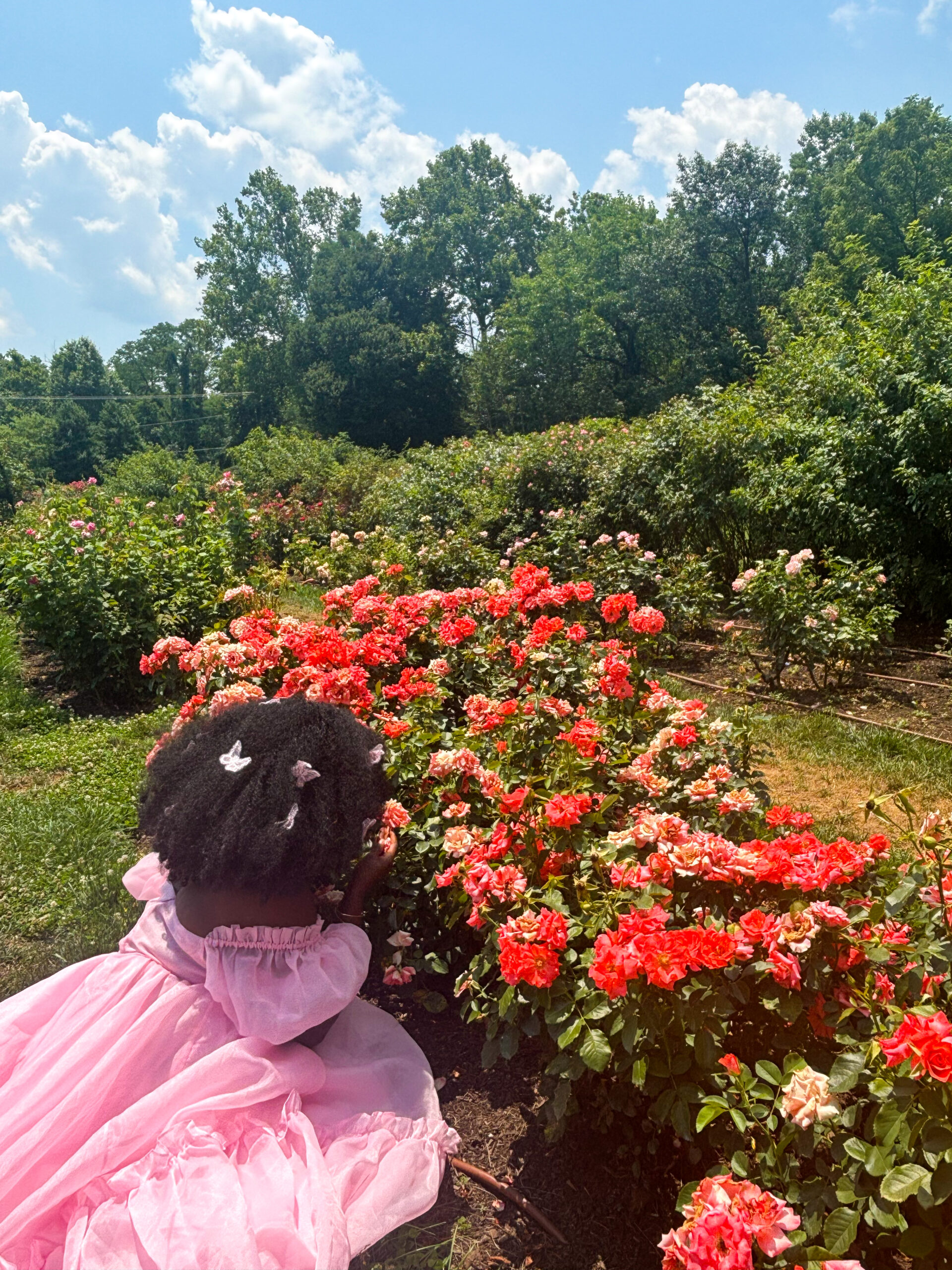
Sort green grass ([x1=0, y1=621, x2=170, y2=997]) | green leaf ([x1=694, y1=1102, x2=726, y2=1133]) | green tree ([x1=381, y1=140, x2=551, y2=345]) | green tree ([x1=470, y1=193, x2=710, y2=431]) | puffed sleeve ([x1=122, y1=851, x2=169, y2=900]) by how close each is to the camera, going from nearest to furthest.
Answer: green leaf ([x1=694, y1=1102, x2=726, y2=1133])
puffed sleeve ([x1=122, y1=851, x2=169, y2=900])
green grass ([x1=0, y1=621, x2=170, y2=997])
green tree ([x1=470, y1=193, x2=710, y2=431])
green tree ([x1=381, y1=140, x2=551, y2=345])

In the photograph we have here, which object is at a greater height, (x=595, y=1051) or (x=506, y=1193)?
(x=595, y=1051)

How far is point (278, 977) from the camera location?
5.88 feet

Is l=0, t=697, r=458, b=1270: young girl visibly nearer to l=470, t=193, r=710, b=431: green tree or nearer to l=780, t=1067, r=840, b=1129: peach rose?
l=780, t=1067, r=840, b=1129: peach rose

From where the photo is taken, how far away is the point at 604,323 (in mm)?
28953

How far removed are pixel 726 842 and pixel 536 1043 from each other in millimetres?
899

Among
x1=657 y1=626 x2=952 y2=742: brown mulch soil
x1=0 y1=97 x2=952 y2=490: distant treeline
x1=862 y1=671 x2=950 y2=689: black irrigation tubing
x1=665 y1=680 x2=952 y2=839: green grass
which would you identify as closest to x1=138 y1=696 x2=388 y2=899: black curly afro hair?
x1=665 y1=680 x2=952 y2=839: green grass

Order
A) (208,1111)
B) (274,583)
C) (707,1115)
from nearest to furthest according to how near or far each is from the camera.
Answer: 1. (707,1115)
2. (208,1111)
3. (274,583)

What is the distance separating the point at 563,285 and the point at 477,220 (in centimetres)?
1204

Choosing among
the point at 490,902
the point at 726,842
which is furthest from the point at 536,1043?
the point at 726,842

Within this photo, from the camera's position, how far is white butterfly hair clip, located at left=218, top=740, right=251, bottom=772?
180 cm

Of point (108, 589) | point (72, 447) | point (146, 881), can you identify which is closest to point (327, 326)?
point (72, 447)

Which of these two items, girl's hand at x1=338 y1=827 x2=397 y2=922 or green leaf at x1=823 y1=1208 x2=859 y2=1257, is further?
girl's hand at x1=338 y1=827 x2=397 y2=922

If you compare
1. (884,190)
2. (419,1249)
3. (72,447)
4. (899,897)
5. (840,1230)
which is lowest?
(419,1249)

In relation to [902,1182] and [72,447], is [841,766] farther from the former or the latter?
[72,447]
